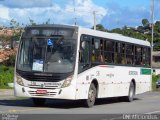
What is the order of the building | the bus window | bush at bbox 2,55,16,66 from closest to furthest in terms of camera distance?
the bus window → bush at bbox 2,55,16,66 → the building

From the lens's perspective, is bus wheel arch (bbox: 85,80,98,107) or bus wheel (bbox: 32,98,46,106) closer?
bus wheel arch (bbox: 85,80,98,107)

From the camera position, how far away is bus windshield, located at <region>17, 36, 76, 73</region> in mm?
19672

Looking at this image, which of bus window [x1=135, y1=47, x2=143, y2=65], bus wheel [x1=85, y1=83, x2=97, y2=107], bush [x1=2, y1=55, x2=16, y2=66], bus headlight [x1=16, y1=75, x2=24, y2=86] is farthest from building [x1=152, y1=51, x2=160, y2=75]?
bus headlight [x1=16, y1=75, x2=24, y2=86]

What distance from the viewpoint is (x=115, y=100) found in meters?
27.0

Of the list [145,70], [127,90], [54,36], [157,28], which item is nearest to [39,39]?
[54,36]

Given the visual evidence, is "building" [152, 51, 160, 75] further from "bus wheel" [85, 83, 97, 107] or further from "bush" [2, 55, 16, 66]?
"bus wheel" [85, 83, 97, 107]

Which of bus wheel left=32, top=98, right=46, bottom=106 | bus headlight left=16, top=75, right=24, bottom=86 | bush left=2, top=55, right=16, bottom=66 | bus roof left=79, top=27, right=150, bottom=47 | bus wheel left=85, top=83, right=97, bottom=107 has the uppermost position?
bus roof left=79, top=27, right=150, bottom=47

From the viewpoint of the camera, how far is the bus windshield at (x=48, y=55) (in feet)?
64.5

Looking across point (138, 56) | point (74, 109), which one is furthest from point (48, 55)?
point (138, 56)

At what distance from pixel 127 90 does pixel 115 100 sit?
1.60m

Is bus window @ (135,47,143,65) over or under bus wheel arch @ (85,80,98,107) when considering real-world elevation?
over

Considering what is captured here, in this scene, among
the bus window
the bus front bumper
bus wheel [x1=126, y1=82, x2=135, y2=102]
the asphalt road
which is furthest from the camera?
the bus window

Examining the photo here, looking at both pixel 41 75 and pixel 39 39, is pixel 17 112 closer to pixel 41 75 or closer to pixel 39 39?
pixel 41 75

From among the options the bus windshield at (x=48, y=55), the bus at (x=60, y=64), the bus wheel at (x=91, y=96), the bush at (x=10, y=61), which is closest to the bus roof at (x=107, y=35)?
the bus at (x=60, y=64)
